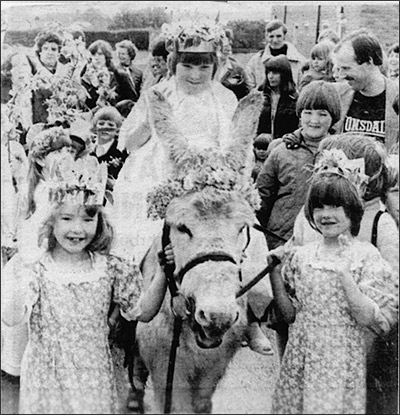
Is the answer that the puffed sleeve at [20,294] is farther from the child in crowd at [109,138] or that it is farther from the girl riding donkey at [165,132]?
the child in crowd at [109,138]

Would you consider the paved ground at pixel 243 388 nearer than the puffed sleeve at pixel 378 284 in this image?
No

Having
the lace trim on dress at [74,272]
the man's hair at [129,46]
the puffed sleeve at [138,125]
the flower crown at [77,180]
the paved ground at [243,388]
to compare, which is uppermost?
the man's hair at [129,46]

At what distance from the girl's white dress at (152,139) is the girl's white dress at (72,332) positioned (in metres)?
0.16

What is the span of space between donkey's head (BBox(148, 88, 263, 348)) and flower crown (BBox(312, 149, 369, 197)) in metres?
0.30

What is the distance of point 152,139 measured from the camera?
3986 millimetres

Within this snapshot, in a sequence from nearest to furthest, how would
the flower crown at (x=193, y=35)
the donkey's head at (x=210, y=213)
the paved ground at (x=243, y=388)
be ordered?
the donkey's head at (x=210, y=213), the flower crown at (x=193, y=35), the paved ground at (x=243, y=388)

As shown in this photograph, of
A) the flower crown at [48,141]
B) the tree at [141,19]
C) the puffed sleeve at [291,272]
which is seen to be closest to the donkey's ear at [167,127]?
the tree at [141,19]

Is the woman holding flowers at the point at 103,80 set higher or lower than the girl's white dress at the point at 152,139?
higher

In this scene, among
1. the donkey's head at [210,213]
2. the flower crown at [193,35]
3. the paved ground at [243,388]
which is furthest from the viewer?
the paved ground at [243,388]

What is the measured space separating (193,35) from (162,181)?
0.61 m

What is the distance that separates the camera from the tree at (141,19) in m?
3.94

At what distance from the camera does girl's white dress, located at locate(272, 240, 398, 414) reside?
395 centimetres

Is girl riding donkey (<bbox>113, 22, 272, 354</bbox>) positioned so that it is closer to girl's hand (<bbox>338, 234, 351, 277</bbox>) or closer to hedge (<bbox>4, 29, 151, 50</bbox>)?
hedge (<bbox>4, 29, 151, 50</bbox>)

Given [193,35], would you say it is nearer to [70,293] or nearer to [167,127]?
[167,127]
